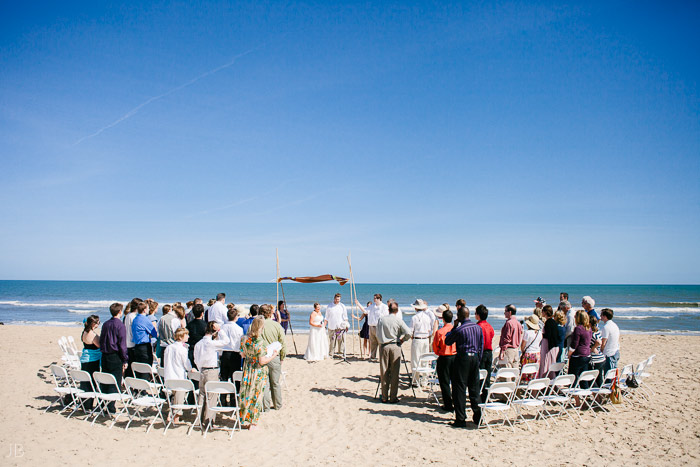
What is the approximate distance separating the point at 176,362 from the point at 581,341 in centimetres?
620

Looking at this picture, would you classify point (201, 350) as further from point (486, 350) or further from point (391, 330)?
point (486, 350)

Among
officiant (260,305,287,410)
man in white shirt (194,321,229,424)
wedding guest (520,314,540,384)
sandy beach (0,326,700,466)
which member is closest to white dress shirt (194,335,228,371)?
man in white shirt (194,321,229,424)

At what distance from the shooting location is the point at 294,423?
6391 millimetres

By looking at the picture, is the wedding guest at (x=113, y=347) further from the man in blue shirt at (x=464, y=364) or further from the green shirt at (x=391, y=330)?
the man in blue shirt at (x=464, y=364)

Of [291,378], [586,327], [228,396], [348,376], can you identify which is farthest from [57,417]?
[586,327]

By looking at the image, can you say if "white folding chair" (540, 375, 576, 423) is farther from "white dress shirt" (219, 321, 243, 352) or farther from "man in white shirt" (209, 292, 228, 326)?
"man in white shirt" (209, 292, 228, 326)

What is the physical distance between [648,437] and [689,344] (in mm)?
13146

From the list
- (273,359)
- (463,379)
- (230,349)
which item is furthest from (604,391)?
(230,349)

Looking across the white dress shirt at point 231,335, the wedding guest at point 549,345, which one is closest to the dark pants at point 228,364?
the white dress shirt at point 231,335

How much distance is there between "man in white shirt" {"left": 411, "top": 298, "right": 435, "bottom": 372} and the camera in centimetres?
797

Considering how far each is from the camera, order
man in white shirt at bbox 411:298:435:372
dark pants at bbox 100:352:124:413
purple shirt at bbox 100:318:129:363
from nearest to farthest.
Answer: purple shirt at bbox 100:318:129:363 → dark pants at bbox 100:352:124:413 → man in white shirt at bbox 411:298:435:372

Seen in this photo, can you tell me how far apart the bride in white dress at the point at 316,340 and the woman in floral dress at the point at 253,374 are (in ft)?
17.1

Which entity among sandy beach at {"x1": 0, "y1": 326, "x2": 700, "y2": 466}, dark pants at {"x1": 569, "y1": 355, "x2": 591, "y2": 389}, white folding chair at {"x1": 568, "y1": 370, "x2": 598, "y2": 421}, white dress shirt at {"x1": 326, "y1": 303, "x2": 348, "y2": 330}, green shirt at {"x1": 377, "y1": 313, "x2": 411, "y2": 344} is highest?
green shirt at {"x1": 377, "y1": 313, "x2": 411, "y2": 344}

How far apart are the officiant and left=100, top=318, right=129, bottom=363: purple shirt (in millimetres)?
2055
